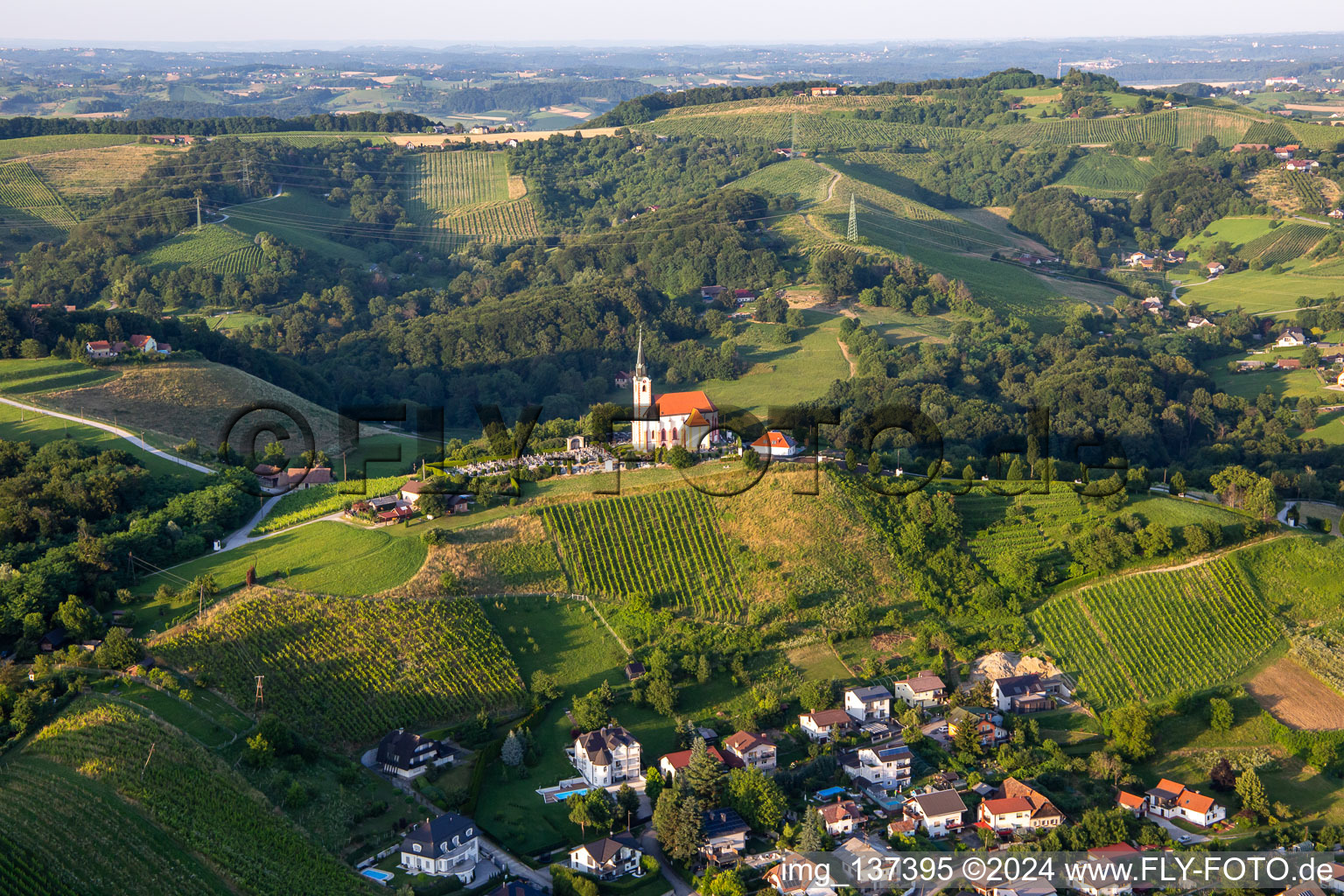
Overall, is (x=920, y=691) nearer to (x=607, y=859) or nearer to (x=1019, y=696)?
(x=1019, y=696)

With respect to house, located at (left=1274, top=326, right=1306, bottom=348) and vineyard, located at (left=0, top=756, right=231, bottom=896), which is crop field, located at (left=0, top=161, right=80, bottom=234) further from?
house, located at (left=1274, top=326, right=1306, bottom=348)

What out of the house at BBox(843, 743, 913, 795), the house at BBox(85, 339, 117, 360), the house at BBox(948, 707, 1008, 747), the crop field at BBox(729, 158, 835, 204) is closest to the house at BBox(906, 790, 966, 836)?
the house at BBox(843, 743, 913, 795)

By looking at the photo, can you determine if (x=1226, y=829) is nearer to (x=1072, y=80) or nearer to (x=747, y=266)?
(x=747, y=266)

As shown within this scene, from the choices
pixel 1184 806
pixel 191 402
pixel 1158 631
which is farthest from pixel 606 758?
pixel 191 402

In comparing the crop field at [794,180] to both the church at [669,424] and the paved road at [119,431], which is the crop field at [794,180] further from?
the paved road at [119,431]

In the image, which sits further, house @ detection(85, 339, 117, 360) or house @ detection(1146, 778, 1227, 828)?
house @ detection(85, 339, 117, 360)

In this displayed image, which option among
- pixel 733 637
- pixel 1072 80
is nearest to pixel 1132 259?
pixel 1072 80
